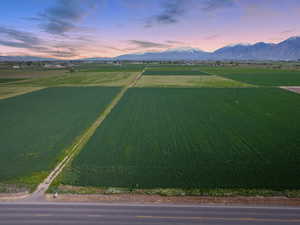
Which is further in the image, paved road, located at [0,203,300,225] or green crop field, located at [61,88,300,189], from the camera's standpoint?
green crop field, located at [61,88,300,189]

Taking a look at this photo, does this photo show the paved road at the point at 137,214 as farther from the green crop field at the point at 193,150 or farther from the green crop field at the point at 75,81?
the green crop field at the point at 75,81

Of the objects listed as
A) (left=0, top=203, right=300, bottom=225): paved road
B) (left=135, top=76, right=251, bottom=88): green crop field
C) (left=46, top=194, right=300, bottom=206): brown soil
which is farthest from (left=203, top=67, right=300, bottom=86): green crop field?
(left=0, top=203, right=300, bottom=225): paved road

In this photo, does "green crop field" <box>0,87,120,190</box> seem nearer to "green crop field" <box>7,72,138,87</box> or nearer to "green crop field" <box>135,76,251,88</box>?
"green crop field" <box>7,72,138,87</box>

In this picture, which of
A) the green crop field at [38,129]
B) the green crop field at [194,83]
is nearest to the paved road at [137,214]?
the green crop field at [38,129]

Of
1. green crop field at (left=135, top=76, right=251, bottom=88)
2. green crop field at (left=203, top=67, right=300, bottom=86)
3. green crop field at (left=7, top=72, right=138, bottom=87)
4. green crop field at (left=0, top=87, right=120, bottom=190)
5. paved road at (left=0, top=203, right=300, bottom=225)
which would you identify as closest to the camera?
paved road at (left=0, top=203, right=300, bottom=225)

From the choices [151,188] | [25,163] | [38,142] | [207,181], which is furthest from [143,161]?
[38,142]

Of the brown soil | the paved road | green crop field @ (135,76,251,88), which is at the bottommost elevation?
the paved road

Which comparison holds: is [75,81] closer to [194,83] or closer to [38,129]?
[194,83]
